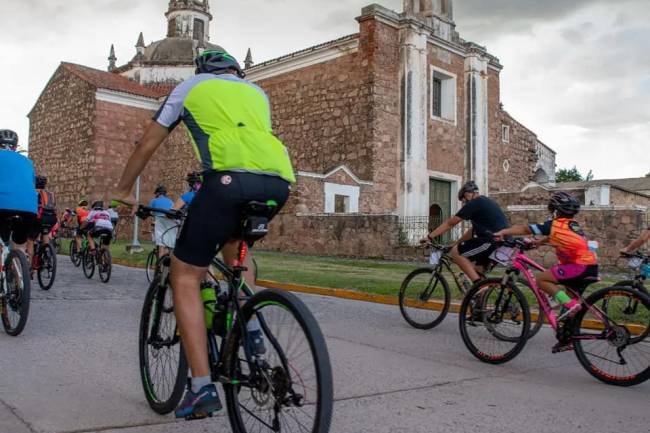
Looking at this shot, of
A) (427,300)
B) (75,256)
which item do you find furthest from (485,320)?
(75,256)

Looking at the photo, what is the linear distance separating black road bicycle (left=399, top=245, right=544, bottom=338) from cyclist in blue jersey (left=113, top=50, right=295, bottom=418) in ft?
15.7

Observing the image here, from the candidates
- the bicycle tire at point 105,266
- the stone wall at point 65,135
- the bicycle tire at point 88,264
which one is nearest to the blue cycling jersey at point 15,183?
the bicycle tire at point 105,266

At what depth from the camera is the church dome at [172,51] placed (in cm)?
4553

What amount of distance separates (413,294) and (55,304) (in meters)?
4.49

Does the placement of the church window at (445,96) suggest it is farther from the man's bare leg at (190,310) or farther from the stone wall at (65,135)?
the man's bare leg at (190,310)

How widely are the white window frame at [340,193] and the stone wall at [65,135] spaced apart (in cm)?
1367

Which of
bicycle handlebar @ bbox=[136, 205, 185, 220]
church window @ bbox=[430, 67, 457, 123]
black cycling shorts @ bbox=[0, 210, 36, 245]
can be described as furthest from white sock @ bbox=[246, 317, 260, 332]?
church window @ bbox=[430, 67, 457, 123]

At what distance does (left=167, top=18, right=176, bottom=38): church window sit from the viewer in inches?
1989

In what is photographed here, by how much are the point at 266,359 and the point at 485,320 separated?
144 inches

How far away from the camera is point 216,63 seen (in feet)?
10.4


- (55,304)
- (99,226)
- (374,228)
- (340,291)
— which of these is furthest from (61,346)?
(374,228)

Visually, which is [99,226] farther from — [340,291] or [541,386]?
[541,386]

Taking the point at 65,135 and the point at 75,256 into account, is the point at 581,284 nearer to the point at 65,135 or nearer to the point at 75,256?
the point at 75,256

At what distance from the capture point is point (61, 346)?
5.59 m
